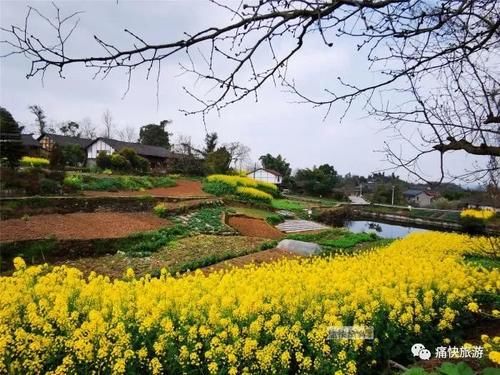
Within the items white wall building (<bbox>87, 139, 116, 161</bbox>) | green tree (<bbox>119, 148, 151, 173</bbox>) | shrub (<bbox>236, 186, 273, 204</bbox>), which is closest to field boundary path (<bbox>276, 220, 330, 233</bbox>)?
shrub (<bbox>236, 186, 273, 204</bbox>)

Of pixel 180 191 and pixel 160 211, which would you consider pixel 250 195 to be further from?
pixel 160 211

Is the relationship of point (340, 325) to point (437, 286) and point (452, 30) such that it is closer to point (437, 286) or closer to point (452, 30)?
point (437, 286)

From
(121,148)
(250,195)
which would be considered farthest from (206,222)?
(121,148)

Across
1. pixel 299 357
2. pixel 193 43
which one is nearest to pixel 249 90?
pixel 193 43

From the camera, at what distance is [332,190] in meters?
56.5

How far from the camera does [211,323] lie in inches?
169

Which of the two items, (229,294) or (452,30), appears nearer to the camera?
(452,30)

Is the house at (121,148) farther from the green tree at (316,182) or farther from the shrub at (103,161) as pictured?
the green tree at (316,182)

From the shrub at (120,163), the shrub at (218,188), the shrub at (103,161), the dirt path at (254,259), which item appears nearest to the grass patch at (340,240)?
the dirt path at (254,259)

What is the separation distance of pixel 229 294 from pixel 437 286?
129 inches

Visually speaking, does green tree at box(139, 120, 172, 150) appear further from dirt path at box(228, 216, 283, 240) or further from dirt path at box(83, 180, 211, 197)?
dirt path at box(228, 216, 283, 240)

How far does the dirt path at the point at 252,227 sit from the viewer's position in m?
18.5

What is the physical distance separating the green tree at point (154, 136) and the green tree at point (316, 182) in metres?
19.9

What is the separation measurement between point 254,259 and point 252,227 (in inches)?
309
